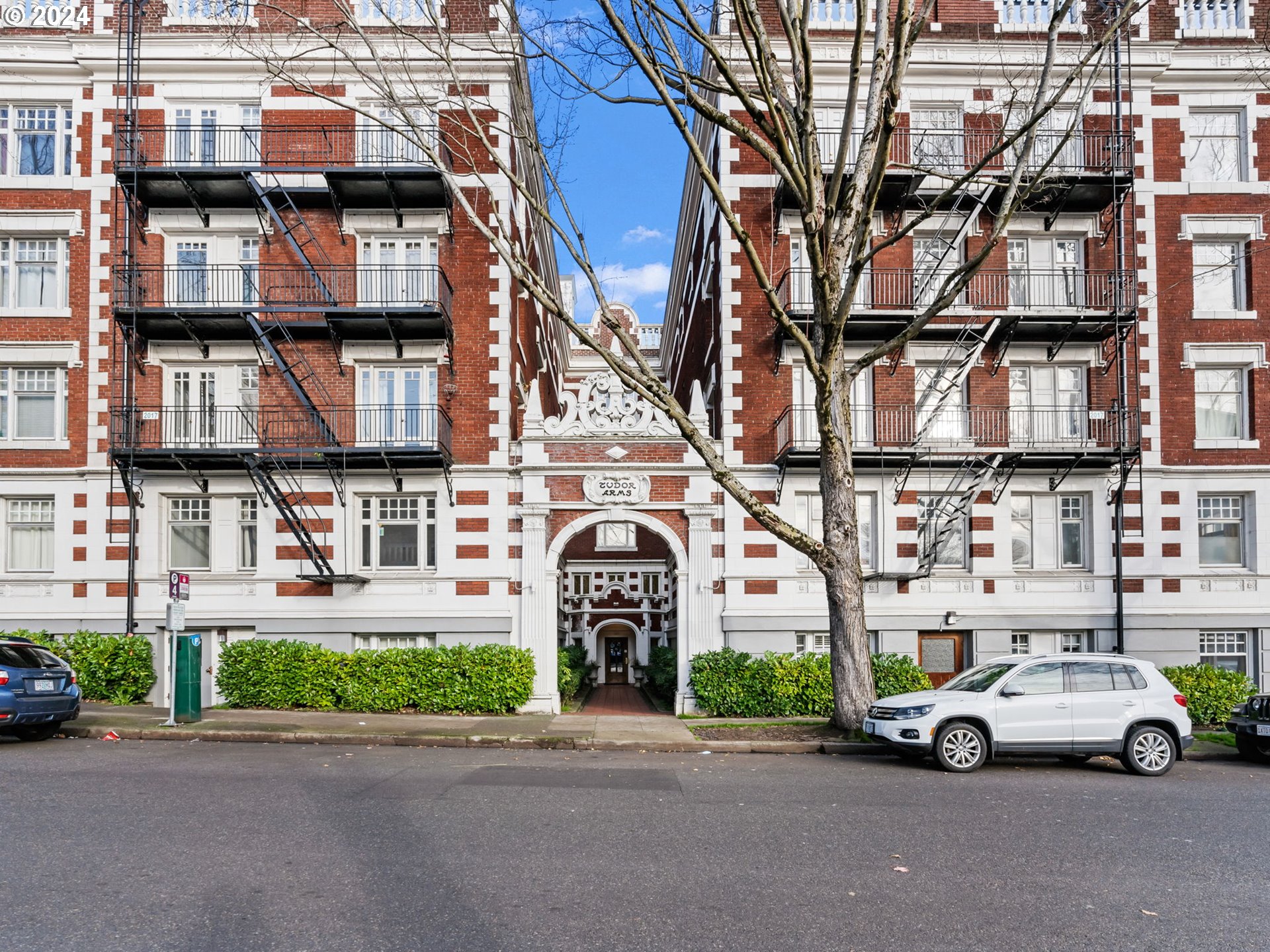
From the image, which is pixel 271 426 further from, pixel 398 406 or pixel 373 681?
pixel 373 681

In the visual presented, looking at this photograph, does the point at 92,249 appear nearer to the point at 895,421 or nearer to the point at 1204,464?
the point at 895,421

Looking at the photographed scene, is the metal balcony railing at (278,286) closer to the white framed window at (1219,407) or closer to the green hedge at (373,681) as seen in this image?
the green hedge at (373,681)

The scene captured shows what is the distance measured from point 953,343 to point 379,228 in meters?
13.1

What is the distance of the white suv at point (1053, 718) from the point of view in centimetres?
1293

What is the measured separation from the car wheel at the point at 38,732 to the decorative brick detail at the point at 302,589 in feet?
18.3

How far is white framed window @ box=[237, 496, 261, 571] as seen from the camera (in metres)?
21.2

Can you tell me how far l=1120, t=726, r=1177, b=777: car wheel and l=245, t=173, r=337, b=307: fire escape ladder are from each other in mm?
16831

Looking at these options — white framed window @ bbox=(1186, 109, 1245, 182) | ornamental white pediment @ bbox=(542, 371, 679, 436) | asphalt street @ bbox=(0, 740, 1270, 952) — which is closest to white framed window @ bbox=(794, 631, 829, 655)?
ornamental white pediment @ bbox=(542, 371, 679, 436)

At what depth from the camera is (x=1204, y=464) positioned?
21.4 m

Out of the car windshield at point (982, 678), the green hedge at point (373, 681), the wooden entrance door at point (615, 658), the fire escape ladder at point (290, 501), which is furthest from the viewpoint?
the wooden entrance door at point (615, 658)

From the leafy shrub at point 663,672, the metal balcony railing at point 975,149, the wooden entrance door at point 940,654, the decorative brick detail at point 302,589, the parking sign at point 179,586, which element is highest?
the metal balcony railing at point 975,149

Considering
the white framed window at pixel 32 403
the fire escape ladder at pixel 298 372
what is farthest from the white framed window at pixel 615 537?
the white framed window at pixel 32 403

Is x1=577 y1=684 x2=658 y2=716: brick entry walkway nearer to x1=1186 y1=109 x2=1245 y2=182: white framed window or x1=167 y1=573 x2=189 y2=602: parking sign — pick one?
x1=167 y1=573 x2=189 y2=602: parking sign

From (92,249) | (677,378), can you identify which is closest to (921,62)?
(677,378)
